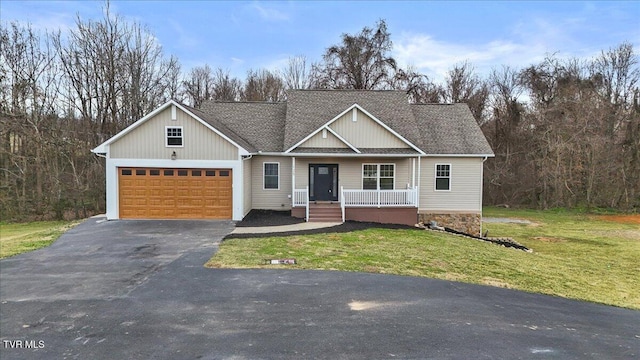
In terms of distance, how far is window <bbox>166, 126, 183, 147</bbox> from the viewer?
16009 millimetres

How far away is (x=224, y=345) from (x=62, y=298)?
4087 millimetres

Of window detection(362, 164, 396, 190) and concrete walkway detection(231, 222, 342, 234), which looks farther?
window detection(362, 164, 396, 190)

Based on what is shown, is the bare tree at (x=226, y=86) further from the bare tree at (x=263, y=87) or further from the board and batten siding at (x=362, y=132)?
the board and batten siding at (x=362, y=132)

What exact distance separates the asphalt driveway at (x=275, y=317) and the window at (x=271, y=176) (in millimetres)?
9058

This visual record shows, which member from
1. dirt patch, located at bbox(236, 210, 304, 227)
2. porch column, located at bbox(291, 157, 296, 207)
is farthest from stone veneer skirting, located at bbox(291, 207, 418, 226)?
→ dirt patch, located at bbox(236, 210, 304, 227)

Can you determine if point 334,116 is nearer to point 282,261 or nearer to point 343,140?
point 343,140

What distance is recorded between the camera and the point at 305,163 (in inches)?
722

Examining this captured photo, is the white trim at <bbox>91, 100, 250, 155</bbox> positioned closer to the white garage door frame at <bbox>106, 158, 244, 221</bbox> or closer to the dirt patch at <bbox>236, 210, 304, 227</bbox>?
the white garage door frame at <bbox>106, 158, 244, 221</bbox>

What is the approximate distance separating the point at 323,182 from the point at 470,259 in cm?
871

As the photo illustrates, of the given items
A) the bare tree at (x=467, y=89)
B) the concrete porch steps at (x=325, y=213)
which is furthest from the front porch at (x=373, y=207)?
the bare tree at (x=467, y=89)

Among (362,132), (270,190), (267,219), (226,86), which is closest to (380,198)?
(362,132)

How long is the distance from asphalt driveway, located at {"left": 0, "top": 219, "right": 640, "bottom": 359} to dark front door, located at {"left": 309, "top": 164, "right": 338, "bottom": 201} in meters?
9.49

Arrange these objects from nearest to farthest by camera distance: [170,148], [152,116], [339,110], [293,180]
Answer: [152,116]
[170,148]
[293,180]
[339,110]

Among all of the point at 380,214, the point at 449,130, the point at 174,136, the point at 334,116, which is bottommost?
the point at 380,214
